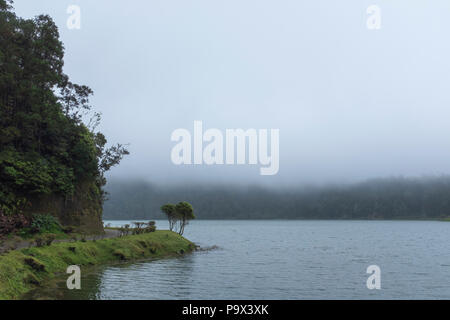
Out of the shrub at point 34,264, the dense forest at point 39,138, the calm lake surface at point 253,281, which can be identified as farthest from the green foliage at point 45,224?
the shrub at point 34,264

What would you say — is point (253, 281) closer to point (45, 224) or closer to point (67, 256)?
point (67, 256)

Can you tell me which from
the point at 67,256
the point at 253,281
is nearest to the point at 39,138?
the point at 67,256

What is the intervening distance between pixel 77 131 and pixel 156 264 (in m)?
25.4

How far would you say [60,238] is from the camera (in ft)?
149

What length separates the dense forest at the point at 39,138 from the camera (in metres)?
45.5

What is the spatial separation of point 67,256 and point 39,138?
21602 mm

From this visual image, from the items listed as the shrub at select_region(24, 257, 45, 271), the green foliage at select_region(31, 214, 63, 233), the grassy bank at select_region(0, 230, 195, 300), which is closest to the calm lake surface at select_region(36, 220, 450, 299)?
the grassy bank at select_region(0, 230, 195, 300)

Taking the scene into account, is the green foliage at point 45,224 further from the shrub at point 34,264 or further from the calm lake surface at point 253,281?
the shrub at point 34,264

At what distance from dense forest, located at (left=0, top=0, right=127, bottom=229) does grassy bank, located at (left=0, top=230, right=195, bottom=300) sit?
8525mm

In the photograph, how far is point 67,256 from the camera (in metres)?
38.2

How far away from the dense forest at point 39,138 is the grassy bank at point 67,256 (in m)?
8.53

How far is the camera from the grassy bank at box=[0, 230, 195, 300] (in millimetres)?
27406
